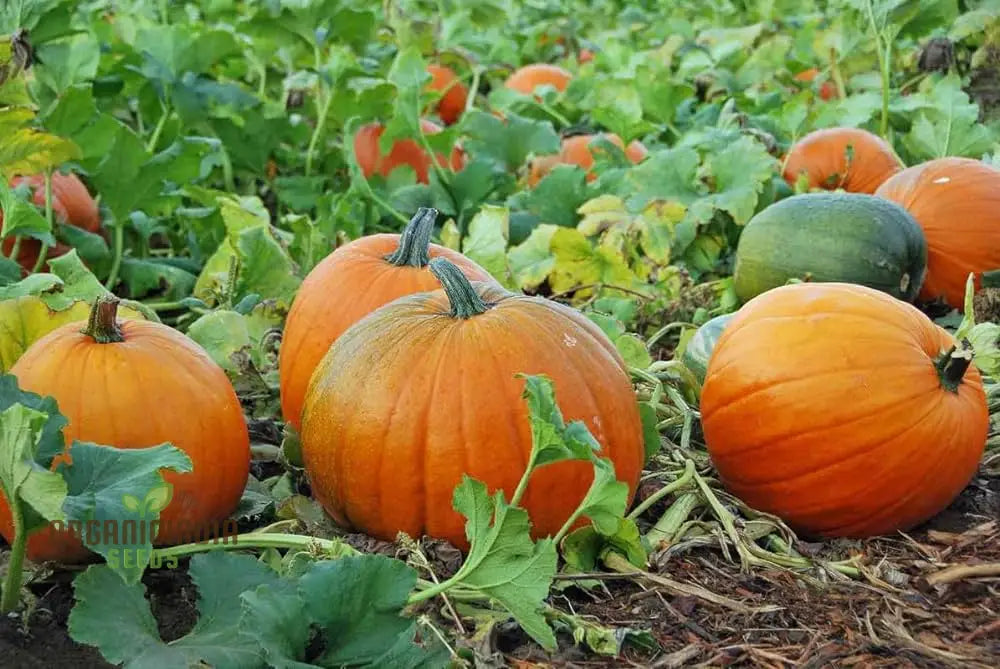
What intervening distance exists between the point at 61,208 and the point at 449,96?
3156 mm

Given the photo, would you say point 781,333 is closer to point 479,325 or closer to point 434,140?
point 479,325

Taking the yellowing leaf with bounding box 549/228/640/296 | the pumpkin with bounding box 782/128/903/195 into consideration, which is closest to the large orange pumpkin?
the pumpkin with bounding box 782/128/903/195

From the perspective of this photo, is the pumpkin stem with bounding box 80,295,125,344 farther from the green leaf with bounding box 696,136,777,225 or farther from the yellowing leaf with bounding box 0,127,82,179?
the green leaf with bounding box 696,136,777,225

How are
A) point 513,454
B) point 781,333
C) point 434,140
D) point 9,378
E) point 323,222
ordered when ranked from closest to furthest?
point 9,378
point 513,454
point 781,333
point 323,222
point 434,140

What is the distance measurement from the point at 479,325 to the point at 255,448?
0.82m

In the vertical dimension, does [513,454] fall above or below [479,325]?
below

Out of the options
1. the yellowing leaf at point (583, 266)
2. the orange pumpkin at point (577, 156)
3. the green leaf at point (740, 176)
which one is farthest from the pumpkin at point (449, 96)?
the yellowing leaf at point (583, 266)

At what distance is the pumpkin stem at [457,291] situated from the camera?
246 cm

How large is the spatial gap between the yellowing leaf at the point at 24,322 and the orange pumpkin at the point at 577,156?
8.52 feet

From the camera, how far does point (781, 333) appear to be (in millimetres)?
2607

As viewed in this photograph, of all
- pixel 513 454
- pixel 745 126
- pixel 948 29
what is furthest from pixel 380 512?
pixel 948 29

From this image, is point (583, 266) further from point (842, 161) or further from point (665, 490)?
point (665, 490)

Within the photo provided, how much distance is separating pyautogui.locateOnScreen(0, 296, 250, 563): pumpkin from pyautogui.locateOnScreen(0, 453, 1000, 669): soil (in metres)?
0.12

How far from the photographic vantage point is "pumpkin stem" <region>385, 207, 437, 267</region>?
115 inches
